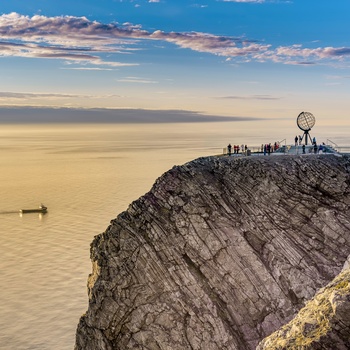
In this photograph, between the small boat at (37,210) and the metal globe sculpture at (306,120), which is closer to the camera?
the metal globe sculpture at (306,120)

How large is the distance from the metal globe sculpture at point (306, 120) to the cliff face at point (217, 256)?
41.6 ft

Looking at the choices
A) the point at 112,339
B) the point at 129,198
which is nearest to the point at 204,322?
the point at 112,339

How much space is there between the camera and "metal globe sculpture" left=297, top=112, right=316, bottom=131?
171 ft

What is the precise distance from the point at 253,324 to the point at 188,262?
594 centimetres

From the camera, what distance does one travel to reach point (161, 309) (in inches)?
1300

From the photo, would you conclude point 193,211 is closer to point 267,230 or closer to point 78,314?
point 267,230

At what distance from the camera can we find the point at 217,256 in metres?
35.2

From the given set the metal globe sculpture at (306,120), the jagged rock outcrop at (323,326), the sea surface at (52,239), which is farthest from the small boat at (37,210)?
the jagged rock outcrop at (323,326)

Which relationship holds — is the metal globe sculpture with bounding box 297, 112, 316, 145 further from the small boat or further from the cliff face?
the small boat

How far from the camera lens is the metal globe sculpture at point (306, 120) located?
52250mm

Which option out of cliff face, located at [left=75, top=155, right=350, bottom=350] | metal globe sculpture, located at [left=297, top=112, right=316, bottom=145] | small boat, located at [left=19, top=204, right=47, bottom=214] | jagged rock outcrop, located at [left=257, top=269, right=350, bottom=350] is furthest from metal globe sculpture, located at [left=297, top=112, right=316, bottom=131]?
small boat, located at [left=19, top=204, right=47, bottom=214]

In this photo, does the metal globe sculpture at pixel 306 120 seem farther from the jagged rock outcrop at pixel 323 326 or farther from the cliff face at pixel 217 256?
the jagged rock outcrop at pixel 323 326

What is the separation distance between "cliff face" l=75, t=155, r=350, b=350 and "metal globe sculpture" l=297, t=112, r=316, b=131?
1267 centimetres

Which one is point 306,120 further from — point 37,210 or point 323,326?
point 37,210
